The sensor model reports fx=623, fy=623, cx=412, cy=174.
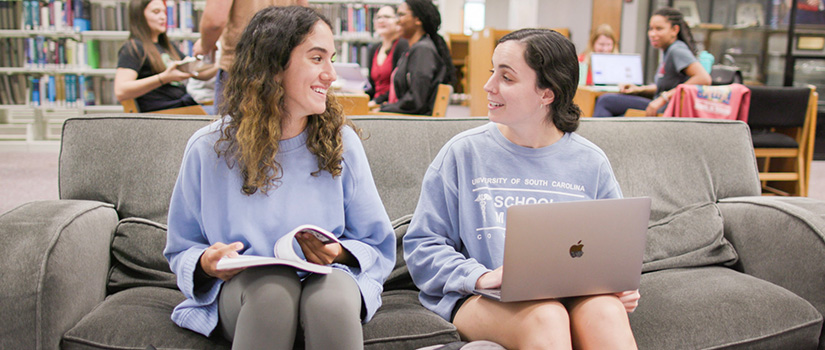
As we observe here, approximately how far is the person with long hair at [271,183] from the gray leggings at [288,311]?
0.03 m

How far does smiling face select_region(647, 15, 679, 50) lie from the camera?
4.11 metres

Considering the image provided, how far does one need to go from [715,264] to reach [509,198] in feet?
2.60

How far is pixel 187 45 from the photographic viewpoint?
216 inches

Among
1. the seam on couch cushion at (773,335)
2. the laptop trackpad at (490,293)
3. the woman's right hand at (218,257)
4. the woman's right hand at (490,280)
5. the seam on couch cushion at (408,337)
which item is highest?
the woman's right hand at (218,257)

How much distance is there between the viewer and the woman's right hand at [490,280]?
1323 mm

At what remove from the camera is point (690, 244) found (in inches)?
73.0

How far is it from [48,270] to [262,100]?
22.6 inches

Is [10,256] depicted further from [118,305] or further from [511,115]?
[511,115]

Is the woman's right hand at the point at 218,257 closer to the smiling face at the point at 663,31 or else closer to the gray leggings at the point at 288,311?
the gray leggings at the point at 288,311

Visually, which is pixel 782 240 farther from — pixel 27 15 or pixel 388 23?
pixel 27 15

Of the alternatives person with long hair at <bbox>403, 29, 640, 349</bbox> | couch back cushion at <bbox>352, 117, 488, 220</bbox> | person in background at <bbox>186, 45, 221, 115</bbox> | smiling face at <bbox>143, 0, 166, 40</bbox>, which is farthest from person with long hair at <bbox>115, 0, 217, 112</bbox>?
person with long hair at <bbox>403, 29, 640, 349</bbox>

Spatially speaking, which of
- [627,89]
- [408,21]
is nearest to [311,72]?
[408,21]

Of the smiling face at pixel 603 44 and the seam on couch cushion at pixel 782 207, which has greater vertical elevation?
the smiling face at pixel 603 44

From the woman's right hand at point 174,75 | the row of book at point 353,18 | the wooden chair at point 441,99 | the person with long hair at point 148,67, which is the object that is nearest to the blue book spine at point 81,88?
the row of book at point 353,18
